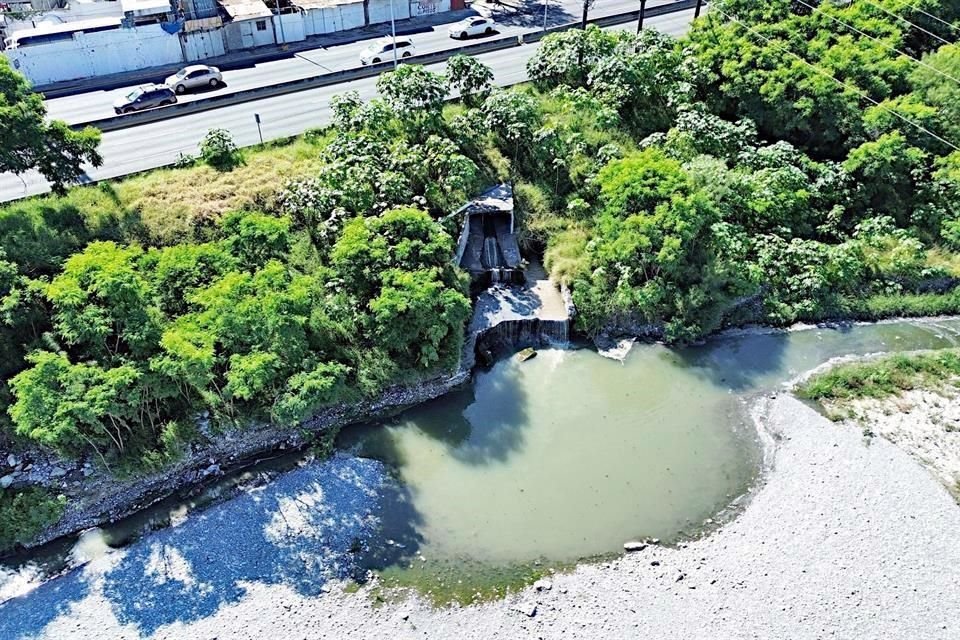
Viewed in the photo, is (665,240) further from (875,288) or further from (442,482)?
(442,482)

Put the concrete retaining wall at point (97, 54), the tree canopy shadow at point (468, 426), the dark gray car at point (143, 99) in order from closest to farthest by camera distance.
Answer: the tree canopy shadow at point (468, 426) → the dark gray car at point (143, 99) → the concrete retaining wall at point (97, 54)

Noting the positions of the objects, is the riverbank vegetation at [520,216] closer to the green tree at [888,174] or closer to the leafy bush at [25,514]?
the green tree at [888,174]

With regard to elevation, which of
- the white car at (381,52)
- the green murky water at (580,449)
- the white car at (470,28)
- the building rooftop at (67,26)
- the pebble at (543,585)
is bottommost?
the pebble at (543,585)

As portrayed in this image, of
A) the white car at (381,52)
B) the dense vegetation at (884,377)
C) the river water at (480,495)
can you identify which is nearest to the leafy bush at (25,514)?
the river water at (480,495)

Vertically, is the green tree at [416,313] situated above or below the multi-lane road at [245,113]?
below

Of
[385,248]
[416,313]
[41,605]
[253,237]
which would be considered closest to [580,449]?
[416,313]

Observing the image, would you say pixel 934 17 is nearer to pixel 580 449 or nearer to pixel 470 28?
pixel 470 28

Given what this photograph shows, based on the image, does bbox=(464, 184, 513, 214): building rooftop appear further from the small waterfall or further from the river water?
the river water
